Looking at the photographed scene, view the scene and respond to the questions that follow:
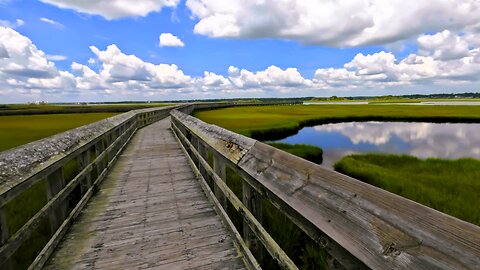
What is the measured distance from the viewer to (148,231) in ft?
13.2

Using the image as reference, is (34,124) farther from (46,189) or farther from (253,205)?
(253,205)

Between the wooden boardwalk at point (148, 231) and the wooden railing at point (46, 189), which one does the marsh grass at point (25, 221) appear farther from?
the wooden boardwalk at point (148, 231)

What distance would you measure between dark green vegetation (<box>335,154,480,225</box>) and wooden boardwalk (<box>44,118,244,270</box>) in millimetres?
6821

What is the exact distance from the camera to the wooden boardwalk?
324cm

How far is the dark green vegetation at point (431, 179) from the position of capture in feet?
27.3

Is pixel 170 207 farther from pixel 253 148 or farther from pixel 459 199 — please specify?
pixel 459 199

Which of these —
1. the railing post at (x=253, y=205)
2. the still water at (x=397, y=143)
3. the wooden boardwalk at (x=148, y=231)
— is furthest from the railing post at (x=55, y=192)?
the still water at (x=397, y=143)

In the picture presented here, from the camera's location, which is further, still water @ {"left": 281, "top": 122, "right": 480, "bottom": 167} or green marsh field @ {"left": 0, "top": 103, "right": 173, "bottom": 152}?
still water @ {"left": 281, "top": 122, "right": 480, "bottom": 167}

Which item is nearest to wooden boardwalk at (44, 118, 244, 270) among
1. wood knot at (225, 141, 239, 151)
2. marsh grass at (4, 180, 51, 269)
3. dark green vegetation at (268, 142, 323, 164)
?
marsh grass at (4, 180, 51, 269)

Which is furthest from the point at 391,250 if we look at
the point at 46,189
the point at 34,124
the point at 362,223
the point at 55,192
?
the point at 34,124

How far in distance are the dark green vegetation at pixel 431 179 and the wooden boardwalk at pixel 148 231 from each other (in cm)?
682

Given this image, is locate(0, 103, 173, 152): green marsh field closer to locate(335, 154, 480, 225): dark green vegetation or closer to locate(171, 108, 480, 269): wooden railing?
locate(335, 154, 480, 225): dark green vegetation

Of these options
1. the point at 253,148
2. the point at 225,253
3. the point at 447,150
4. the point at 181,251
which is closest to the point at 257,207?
the point at 253,148

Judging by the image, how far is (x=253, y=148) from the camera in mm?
2625
